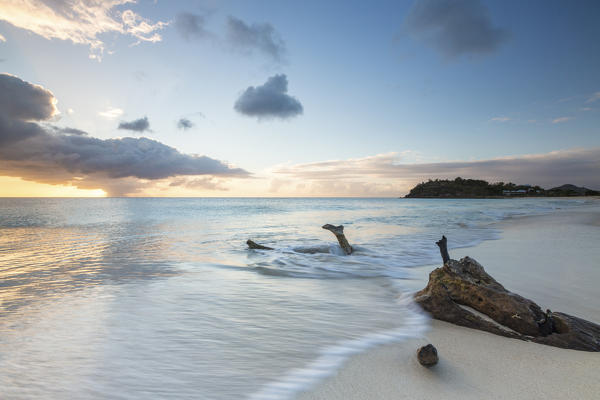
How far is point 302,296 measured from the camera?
184 inches

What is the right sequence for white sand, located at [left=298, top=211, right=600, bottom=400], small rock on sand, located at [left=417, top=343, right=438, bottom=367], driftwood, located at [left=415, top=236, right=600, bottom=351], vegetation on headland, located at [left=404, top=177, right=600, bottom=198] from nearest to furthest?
1. white sand, located at [left=298, top=211, right=600, bottom=400]
2. small rock on sand, located at [left=417, top=343, right=438, bottom=367]
3. driftwood, located at [left=415, top=236, right=600, bottom=351]
4. vegetation on headland, located at [left=404, top=177, right=600, bottom=198]

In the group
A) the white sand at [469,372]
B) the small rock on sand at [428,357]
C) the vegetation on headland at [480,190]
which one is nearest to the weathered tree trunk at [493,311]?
the white sand at [469,372]

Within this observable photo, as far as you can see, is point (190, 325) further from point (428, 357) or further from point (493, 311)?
point (493, 311)

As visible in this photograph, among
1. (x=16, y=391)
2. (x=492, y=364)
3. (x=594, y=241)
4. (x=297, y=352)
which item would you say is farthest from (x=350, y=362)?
(x=594, y=241)

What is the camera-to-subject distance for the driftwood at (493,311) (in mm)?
2672

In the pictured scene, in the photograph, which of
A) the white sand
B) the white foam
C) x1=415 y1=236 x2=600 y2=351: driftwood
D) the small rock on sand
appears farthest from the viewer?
x1=415 y1=236 x2=600 y2=351: driftwood

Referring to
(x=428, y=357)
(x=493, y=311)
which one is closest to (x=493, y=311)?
(x=493, y=311)

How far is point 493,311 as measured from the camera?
3068 mm

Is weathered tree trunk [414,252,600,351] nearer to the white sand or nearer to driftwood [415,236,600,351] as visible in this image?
driftwood [415,236,600,351]

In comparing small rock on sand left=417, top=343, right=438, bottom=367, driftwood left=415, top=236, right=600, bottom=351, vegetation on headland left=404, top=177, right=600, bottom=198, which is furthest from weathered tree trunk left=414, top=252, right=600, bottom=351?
vegetation on headland left=404, top=177, right=600, bottom=198

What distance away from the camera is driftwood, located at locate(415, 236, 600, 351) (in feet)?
8.77

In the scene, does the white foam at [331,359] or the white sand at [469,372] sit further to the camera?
the white foam at [331,359]

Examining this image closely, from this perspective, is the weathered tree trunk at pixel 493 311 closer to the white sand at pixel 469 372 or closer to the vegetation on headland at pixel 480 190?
the white sand at pixel 469 372

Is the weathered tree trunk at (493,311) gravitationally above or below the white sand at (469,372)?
above
